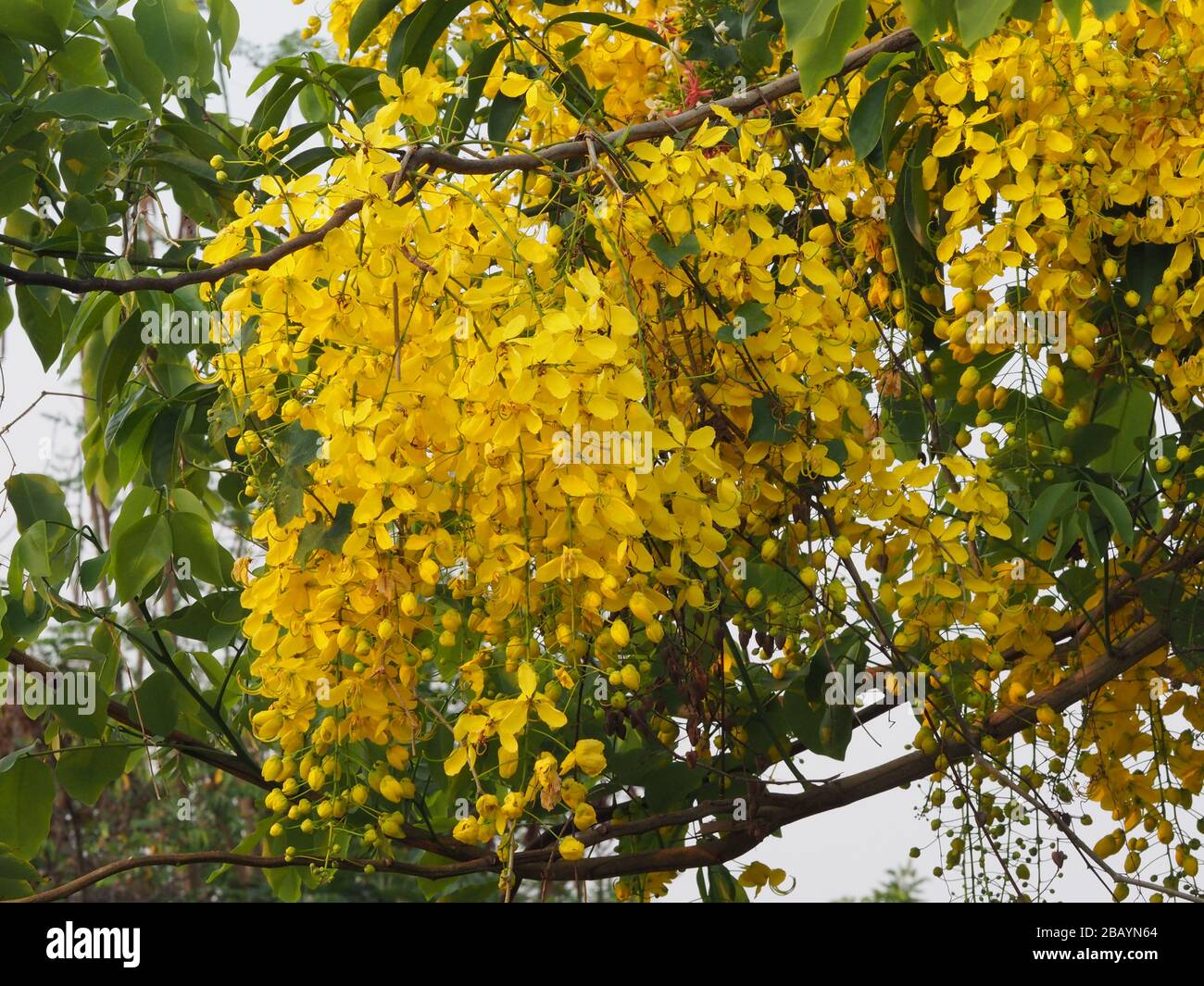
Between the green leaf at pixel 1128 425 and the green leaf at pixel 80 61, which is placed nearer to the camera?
the green leaf at pixel 1128 425

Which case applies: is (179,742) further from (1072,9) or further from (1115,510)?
(1072,9)

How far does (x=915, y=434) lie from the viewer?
1.39m

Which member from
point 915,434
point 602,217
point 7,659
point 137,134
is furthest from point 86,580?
point 915,434

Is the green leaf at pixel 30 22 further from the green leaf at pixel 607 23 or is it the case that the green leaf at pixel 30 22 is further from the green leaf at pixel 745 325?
the green leaf at pixel 745 325

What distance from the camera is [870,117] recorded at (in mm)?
1104

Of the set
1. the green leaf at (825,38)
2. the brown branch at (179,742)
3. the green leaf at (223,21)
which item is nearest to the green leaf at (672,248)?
the green leaf at (825,38)

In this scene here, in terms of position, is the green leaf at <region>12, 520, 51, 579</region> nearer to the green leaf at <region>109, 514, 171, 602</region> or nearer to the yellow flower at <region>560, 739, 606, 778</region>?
the green leaf at <region>109, 514, 171, 602</region>

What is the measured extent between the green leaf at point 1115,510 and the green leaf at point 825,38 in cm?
41

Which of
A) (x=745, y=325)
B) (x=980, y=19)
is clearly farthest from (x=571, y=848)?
(x=980, y=19)

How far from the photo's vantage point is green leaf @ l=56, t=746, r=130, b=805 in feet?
4.46

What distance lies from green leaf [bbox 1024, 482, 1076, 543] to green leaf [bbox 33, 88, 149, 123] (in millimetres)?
902

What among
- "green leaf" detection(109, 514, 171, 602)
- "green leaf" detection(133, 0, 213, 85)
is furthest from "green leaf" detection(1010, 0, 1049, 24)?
"green leaf" detection(109, 514, 171, 602)

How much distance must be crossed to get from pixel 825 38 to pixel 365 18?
1.42 feet

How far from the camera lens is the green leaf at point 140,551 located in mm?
1277
